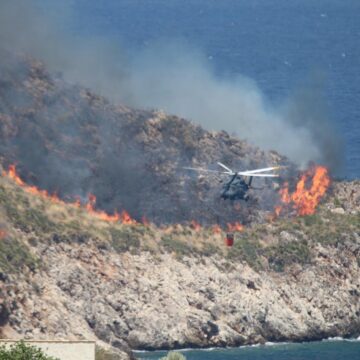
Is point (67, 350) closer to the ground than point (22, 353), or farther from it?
farther from it

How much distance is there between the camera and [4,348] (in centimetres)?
17362

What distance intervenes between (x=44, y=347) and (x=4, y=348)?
31.2 feet

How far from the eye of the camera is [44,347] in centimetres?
18288

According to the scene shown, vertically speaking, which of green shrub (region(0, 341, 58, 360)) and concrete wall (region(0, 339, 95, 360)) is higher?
concrete wall (region(0, 339, 95, 360))

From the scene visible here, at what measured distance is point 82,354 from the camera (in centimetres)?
18250

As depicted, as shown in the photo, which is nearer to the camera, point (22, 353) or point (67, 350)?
point (22, 353)

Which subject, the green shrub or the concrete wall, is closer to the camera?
the green shrub

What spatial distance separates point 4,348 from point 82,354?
10103 millimetres

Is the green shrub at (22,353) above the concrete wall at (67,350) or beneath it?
beneath

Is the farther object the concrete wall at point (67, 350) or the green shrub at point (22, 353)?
the concrete wall at point (67, 350)

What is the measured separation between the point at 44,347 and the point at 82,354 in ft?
8.77
